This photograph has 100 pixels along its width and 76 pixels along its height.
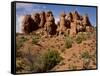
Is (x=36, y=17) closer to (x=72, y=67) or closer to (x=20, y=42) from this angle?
(x=20, y=42)

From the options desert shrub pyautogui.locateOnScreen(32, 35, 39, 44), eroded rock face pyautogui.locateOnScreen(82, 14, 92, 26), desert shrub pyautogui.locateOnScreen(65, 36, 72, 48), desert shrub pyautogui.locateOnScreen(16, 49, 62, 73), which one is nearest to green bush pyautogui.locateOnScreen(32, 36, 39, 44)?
desert shrub pyautogui.locateOnScreen(32, 35, 39, 44)

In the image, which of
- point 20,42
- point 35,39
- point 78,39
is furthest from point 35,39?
point 78,39

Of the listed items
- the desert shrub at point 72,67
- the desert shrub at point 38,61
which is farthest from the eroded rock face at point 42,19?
the desert shrub at point 72,67

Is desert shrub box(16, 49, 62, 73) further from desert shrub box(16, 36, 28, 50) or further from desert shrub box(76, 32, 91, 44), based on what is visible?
desert shrub box(76, 32, 91, 44)

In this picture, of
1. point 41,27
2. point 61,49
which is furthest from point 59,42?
point 41,27

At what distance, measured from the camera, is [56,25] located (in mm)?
2443

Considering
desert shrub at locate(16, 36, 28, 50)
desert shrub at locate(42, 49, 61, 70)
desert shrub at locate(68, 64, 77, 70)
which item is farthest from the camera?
desert shrub at locate(68, 64, 77, 70)

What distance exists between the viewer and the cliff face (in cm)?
233

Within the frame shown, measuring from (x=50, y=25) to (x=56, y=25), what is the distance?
6 cm

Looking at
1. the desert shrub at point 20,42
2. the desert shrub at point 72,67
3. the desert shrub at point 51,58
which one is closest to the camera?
the desert shrub at point 20,42

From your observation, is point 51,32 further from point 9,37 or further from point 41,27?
point 9,37

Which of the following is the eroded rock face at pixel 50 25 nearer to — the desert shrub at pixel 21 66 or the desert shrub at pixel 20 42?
the desert shrub at pixel 20 42

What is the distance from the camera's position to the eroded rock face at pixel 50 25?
2.40 meters

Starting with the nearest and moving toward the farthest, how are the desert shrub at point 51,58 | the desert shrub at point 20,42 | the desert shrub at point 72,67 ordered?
the desert shrub at point 20,42 < the desert shrub at point 51,58 < the desert shrub at point 72,67
